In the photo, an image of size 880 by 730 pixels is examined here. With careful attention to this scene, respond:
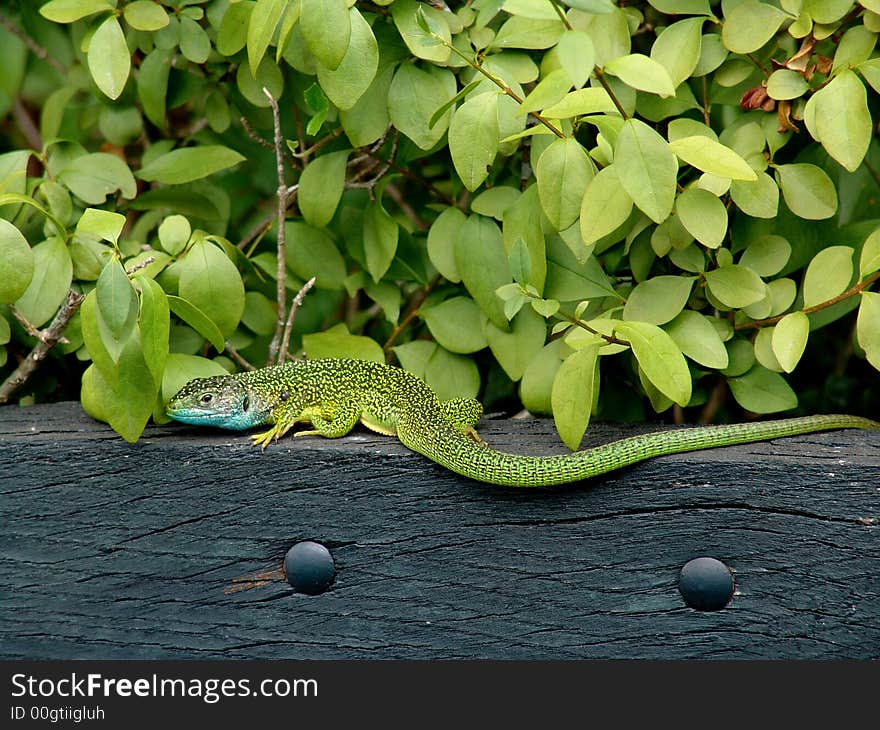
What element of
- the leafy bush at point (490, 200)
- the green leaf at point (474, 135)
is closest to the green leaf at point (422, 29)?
the leafy bush at point (490, 200)

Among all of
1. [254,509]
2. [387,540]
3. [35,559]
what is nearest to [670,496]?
[387,540]

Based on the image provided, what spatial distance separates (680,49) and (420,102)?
43 centimetres

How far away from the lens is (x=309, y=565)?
1696 mm

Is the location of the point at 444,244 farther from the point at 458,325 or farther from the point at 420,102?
the point at 420,102

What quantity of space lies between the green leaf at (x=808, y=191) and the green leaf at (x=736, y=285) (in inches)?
5.0

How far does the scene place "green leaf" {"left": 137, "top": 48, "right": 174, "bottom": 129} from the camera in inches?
76.6

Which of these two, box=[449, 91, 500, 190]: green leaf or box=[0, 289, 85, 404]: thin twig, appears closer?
box=[449, 91, 500, 190]: green leaf

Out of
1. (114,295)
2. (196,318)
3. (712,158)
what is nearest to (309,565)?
(196,318)

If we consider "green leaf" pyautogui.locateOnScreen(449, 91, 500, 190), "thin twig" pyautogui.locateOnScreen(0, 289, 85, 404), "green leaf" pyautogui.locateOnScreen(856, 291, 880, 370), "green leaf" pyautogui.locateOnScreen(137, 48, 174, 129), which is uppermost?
"green leaf" pyautogui.locateOnScreen(137, 48, 174, 129)

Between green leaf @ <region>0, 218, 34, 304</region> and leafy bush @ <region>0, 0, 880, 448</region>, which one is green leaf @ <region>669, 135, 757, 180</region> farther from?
green leaf @ <region>0, 218, 34, 304</region>

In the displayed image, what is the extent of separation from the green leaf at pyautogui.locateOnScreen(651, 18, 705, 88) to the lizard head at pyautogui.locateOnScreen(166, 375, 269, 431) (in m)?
0.88

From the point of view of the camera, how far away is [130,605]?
1744 millimetres

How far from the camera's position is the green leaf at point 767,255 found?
172cm

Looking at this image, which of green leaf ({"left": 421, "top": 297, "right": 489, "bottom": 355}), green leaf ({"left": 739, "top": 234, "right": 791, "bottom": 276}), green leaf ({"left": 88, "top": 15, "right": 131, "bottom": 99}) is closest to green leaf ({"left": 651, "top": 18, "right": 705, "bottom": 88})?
green leaf ({"left": 739, "top": 234, "right": 791, "bottom": 276})
